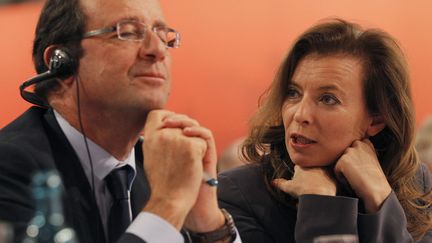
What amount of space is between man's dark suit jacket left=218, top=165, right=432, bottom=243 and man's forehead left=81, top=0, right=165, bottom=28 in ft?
2.01

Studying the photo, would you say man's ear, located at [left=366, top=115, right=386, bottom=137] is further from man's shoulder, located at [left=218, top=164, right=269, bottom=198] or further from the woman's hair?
man's shoulder, located at [left=218, top=164, right=269, bottom=198]

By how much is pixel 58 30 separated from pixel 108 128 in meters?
0.29

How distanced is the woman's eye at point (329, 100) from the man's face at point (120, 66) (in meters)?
0.53

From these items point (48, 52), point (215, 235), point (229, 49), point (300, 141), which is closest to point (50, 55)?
point (48, 52)

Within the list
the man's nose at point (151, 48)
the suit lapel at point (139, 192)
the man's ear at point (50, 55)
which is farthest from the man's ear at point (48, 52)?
the suit lapel at point (139, 192)

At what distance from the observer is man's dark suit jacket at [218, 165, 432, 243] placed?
75.0 inches

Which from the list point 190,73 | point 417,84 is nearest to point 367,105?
point 190,73

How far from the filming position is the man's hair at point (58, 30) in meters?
1.76

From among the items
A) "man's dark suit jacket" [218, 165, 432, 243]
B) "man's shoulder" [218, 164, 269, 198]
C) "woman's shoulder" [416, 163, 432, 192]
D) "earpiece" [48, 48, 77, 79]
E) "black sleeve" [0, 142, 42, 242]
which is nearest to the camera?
"black sleeve" [0, 142, 42, 242]

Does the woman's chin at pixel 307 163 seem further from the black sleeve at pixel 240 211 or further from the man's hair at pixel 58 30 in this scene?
the man's hair at pixel 58 30

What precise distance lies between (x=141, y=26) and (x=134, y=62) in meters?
0.11

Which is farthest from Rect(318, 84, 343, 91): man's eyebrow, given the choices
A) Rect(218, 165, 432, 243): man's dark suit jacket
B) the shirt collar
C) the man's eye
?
the shirt collar

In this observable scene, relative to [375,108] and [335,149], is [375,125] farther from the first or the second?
[335,149]

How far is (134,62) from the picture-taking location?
5.67 feet
